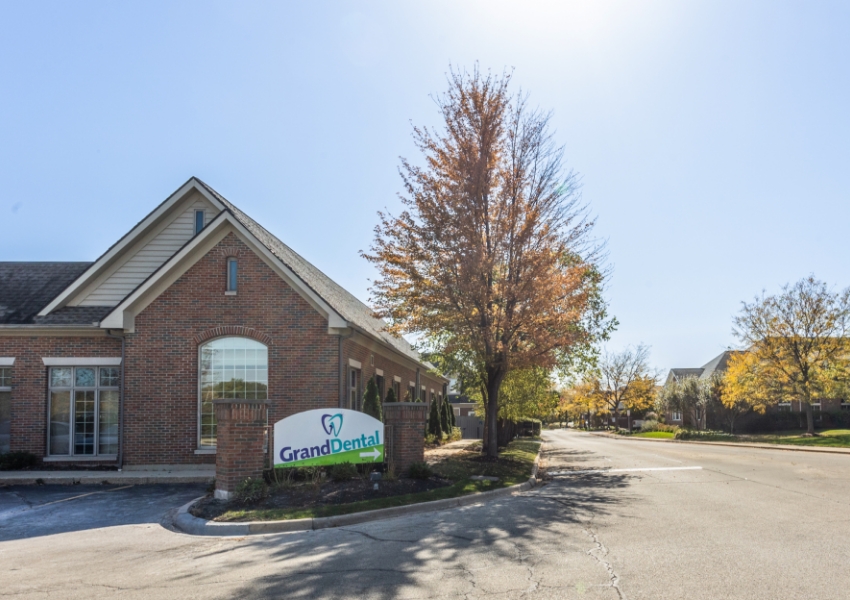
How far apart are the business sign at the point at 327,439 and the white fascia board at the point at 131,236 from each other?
938cm

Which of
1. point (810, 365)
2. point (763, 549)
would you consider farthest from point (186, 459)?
point (810, 365)

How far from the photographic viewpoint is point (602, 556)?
814 cm

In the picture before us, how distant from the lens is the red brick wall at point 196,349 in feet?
60.9

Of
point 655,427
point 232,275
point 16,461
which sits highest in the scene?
point 232,275

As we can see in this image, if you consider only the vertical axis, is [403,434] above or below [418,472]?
above

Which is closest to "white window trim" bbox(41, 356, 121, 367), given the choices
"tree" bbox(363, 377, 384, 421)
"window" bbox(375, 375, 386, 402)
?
"tree" bbox(363, 377, 384, 421)

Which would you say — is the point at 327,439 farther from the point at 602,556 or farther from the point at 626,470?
the point at 626,470

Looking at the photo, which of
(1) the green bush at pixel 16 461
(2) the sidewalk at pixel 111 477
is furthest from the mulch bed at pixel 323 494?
(1) the green bush at pixel 16 461

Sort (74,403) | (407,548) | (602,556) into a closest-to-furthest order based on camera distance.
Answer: (602,556) → (407,548) → (74,403)

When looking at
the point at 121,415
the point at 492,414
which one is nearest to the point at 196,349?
the point at 121,415

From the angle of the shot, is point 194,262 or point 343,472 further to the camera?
point 194,262

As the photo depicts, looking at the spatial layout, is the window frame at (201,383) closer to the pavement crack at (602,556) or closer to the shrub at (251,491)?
the shrub at (251,491)

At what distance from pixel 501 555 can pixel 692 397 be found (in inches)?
1931

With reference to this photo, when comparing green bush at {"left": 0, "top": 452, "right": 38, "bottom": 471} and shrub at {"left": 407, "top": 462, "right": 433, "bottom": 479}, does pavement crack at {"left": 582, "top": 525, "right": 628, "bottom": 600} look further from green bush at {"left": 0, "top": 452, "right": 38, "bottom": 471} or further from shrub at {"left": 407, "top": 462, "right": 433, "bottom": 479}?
green bush at {"left": 0, "top": 452, "right": 38, "bottom": 471}
